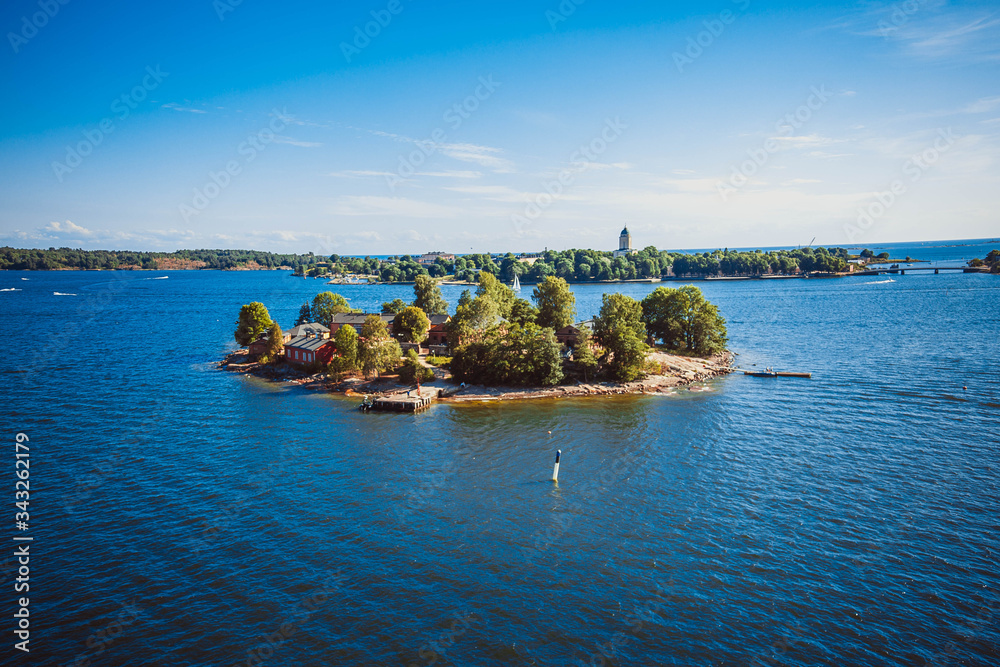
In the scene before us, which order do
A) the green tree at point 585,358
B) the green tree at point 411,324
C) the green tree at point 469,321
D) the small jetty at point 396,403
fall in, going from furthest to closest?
the green tree at point 411,324 < the green tree at point 469,321 < the green tree at point 585,358 < the small jetty at point 396,403

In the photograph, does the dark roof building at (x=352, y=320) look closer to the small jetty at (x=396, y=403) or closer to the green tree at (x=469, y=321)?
the green tree at (x=469, y=321)

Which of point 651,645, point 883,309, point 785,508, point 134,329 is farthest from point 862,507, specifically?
point 134,329

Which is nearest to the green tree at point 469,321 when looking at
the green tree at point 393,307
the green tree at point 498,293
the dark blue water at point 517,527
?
the green tree at point 393,307

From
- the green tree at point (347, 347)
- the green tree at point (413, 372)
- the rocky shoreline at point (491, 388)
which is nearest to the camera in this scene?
the rocky shoreline at point (491, 388)

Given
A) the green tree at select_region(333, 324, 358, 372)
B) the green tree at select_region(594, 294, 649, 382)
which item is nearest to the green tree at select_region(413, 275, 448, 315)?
the green tree at select_region(333, 324, 358, 372)

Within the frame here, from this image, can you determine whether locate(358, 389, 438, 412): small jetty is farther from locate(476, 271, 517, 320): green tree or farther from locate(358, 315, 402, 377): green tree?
locate(476, 271, 517, 320): green tree

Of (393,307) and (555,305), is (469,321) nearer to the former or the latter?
(555,305)
